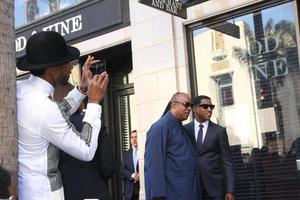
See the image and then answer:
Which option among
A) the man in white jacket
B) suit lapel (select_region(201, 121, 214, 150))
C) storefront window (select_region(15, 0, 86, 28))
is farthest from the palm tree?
storefront window (select_region(15, 0, 86, 28))

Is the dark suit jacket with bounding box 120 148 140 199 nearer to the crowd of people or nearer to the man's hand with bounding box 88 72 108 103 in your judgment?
the crowd of people

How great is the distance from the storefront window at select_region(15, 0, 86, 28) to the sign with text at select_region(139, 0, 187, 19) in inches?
122

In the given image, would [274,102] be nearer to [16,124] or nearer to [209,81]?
[209,81]

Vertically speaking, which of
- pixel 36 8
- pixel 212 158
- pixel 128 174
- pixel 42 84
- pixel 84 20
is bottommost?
pixel 128 174

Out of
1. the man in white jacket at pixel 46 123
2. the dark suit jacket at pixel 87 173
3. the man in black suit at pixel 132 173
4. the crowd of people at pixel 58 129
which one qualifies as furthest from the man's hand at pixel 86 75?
the man in black suit at pixel 132 173

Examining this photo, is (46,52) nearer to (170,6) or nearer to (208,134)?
(208,134)

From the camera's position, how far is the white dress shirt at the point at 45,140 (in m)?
2.61

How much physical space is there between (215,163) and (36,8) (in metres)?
6.84

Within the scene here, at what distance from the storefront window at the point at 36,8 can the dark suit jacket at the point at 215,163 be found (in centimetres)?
532

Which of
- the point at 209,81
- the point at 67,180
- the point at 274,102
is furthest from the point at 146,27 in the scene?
the point at 67,180

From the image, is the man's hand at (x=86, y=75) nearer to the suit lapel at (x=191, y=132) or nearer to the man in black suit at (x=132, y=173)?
the suit lapel at (x=191, y=132)

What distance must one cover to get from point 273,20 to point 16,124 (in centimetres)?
554

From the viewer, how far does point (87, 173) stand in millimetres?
3404

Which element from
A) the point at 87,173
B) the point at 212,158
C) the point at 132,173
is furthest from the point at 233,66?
the point at 87,173
